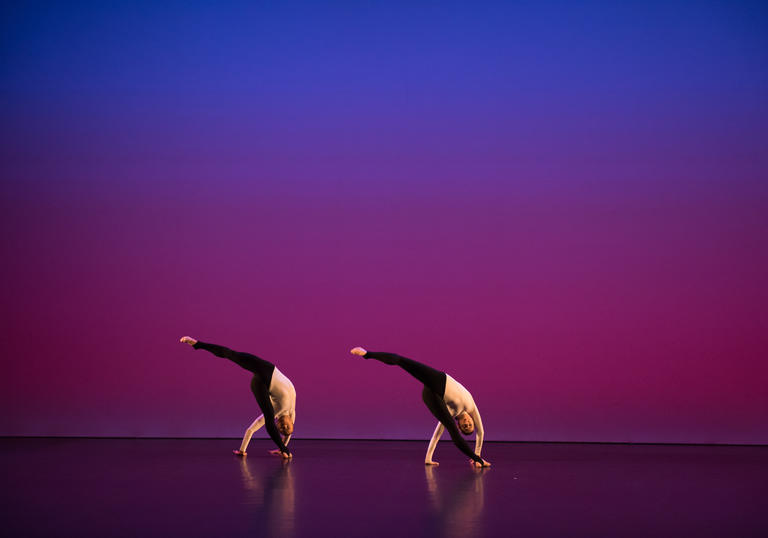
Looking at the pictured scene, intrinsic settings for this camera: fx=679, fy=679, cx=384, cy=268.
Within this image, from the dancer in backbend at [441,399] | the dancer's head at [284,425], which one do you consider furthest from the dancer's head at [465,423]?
the dancer's head at [284,425]

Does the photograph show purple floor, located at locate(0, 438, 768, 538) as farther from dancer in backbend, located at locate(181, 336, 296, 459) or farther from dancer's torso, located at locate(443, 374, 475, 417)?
dancer's torso, located at locate(443, 374, 475, 417)

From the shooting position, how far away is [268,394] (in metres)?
5.36

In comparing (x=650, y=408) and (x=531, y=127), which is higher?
(x=531, y=127)

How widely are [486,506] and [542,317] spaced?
4.05 meters

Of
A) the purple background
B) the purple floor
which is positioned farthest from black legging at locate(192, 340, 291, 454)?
the purple background

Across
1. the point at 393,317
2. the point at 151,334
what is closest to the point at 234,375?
the point at 151,334

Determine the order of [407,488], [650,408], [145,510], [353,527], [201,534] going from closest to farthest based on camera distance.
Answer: [201,534] < [353,527] < [145,510] < [407,488] < [650,408]

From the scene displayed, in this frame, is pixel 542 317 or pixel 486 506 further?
pixel 542 317

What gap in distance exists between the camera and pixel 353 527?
2680 mm

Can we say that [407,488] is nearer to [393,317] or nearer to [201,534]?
[201,534]

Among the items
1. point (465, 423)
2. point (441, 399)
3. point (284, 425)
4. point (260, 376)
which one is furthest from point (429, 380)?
point (260, 376)

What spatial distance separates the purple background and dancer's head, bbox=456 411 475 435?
1994 millimetres

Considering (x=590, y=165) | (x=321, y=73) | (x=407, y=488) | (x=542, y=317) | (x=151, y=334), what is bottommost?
(x=407, y=488)

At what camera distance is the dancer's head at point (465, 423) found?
16.0 feet
